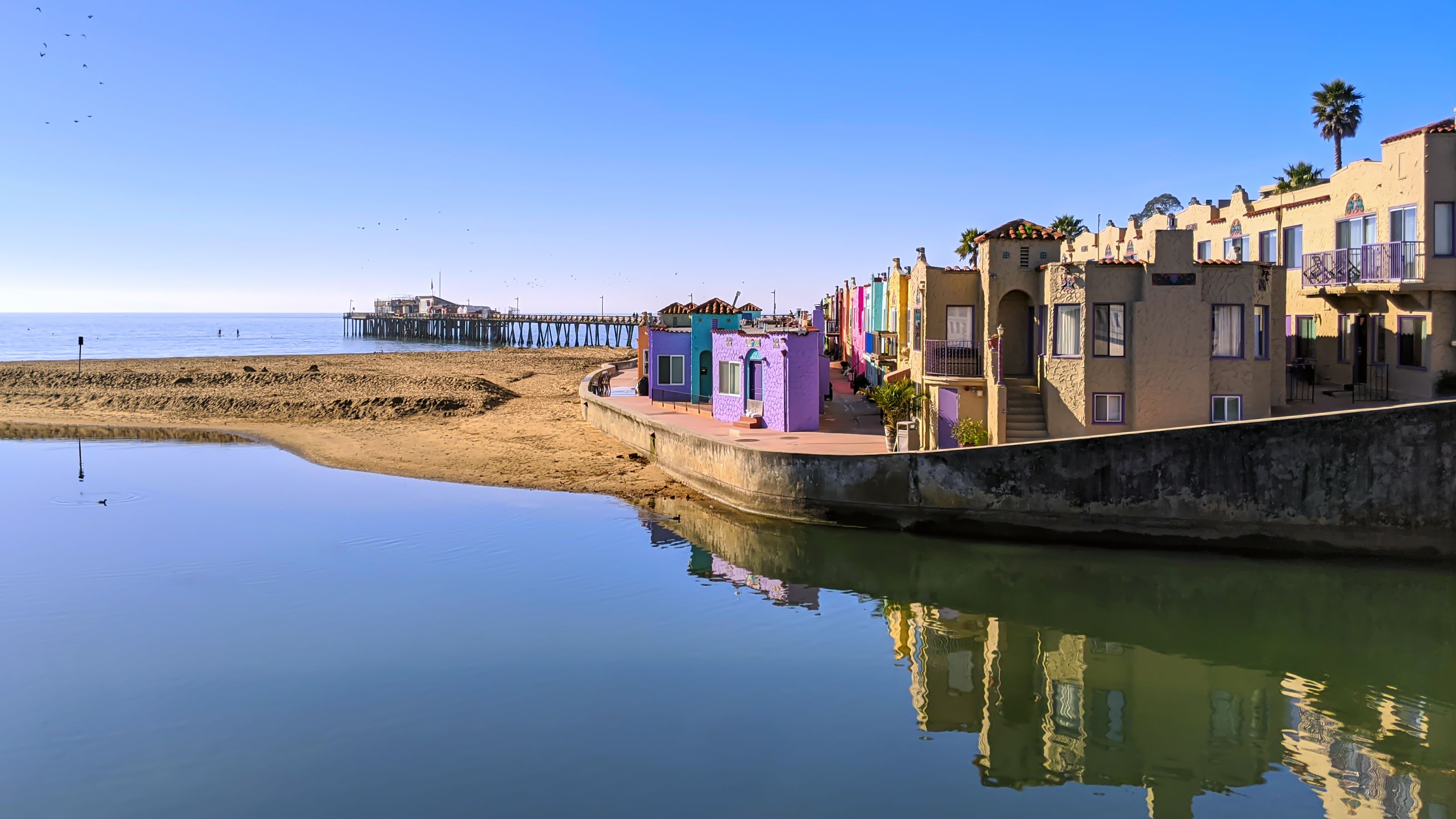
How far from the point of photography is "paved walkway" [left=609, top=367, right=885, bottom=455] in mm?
28281

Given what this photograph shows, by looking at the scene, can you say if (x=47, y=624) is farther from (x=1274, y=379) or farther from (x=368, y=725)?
(x=1274, y=379)

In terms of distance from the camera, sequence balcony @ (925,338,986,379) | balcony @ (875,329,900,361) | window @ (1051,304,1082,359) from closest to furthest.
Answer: window @ (1051,304,1082,359), balcony @ (925,338,986,379), balcony @ (875,329,900,361)

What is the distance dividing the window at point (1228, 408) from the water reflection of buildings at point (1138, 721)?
10.6 meters

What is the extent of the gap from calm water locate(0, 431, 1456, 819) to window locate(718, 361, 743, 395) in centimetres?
935

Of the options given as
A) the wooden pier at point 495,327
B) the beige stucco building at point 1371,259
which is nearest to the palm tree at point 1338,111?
the beige stucco building at point 1371,259

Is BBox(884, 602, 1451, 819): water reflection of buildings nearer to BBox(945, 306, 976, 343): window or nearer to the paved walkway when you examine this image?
the paved walkway

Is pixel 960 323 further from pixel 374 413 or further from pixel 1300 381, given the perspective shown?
pixel 374 413

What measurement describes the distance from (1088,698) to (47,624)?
16874 mm

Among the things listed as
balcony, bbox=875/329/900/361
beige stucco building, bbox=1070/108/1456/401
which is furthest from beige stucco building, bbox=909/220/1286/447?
balcony, bbox=875/329/900/361

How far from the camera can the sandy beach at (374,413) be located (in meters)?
33.2

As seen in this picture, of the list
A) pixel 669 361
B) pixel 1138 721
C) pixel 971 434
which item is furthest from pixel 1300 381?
pixel 669 361

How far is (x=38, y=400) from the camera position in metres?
51.8

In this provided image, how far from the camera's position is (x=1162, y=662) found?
1722 cm

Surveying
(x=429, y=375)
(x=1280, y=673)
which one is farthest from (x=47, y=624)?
(x=429, y=375)
